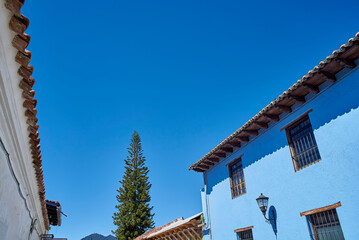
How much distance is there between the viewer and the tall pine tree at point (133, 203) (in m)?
25.3

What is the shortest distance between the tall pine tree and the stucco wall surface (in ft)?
60.2

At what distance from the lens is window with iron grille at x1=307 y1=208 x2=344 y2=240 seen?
5.52m

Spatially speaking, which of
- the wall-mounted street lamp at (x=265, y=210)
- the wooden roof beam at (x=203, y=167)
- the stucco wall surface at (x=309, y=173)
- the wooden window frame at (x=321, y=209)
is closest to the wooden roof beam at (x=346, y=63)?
the stucco wall surface at (x=309, y=173)

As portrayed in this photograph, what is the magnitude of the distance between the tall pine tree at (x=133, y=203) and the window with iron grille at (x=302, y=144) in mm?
21593

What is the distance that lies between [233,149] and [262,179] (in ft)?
6.21

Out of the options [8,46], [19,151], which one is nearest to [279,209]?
[19,151]

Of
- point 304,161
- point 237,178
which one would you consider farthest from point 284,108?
point 237,178

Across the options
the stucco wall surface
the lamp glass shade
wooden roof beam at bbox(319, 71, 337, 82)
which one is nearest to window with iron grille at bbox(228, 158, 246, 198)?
the stucco wall surface

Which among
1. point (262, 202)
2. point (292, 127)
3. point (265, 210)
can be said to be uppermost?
point (292, 127)

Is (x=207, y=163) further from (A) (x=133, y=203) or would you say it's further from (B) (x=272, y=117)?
(A) (x=133, y=203)

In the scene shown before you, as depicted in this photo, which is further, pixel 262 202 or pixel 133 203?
pixel 133 203

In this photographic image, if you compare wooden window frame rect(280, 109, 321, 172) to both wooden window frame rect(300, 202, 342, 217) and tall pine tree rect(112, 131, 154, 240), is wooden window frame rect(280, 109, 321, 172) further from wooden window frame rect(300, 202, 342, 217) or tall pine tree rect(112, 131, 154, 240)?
tall pine tree rect(112, 131, 154, 240)

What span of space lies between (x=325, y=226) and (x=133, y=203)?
76.1 ft

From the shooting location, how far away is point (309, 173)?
20.9 feet
